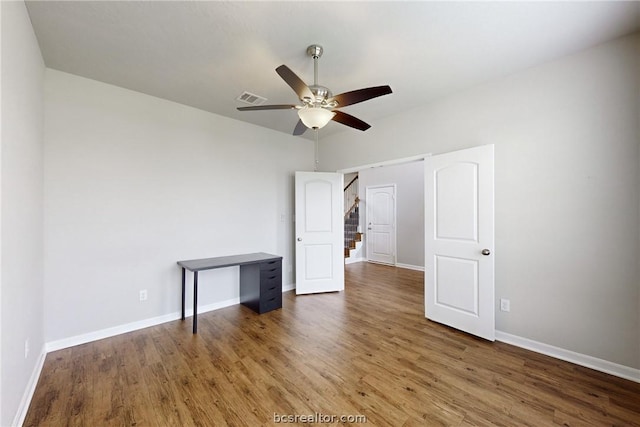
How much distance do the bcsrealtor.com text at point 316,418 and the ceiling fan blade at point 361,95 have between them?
2.28m

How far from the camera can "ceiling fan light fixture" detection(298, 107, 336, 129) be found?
212 cm

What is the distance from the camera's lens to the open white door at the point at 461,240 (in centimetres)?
278

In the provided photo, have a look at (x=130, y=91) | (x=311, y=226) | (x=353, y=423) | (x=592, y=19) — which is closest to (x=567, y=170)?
(x=592, y=19)

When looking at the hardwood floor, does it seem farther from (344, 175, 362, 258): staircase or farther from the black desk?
(344, 175, 362, 258): staircase

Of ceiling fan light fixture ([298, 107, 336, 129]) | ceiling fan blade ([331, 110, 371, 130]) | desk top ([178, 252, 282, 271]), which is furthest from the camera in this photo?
desk top ([178, 252, 282, 271])

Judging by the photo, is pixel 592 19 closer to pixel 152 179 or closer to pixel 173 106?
pixel 173 106

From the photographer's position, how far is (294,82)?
192cm

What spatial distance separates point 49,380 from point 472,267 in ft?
13.5

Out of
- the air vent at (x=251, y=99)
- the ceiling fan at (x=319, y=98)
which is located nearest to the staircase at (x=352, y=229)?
the air vent at (x=251, y=99)

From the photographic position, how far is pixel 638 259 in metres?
2.10

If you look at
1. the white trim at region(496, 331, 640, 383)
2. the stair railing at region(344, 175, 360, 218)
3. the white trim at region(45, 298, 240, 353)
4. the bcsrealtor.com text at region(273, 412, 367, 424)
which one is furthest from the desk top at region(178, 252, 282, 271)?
the stair railing at region(344, 175, 360, 218)

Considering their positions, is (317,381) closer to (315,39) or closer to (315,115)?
(315,115)

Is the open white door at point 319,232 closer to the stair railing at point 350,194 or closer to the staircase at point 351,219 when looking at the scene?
the staircase at point 351,219

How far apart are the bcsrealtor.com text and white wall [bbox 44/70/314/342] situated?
7.56ft
